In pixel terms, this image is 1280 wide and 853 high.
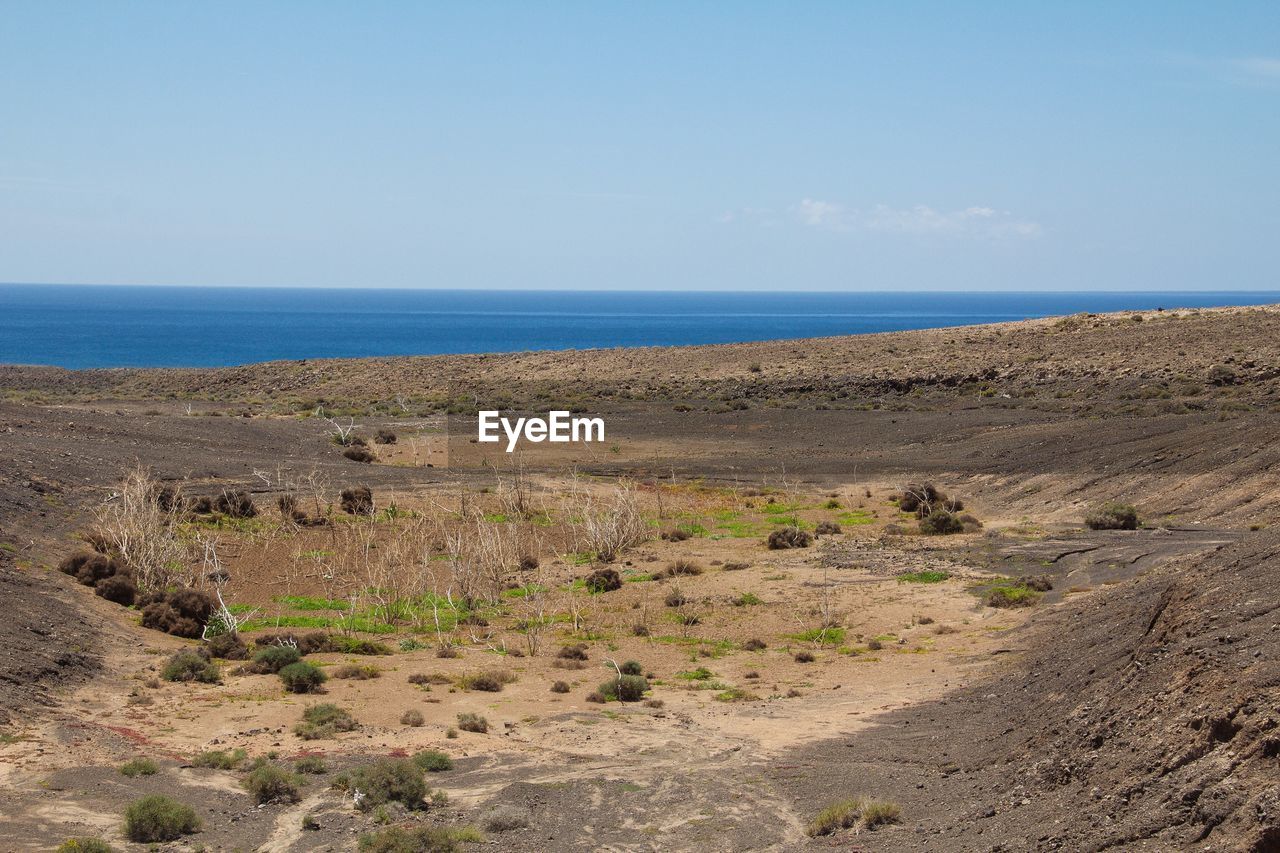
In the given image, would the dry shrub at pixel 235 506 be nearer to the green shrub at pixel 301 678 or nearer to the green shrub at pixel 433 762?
the green shrub at pixel 301 678

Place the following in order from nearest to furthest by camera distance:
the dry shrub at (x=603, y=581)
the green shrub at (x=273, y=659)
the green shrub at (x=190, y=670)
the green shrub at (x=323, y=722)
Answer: the green shrub at (x=323, y=722)
the green shrub at (x=190, y=670)
the green shrub at (x=273, y=659)
the dry shrub at (x=603, y=581)

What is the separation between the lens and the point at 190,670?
16422 mm

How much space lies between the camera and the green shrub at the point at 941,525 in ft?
85.1

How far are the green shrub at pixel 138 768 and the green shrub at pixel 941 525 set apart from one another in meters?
17.6

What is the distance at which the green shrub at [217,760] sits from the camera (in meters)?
12.6

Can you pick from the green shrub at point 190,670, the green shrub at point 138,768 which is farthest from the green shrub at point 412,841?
the green shrub at point 190,670

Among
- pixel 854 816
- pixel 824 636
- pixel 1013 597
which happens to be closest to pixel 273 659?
pixel 824 636

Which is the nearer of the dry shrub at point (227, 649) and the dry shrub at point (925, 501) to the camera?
the dry shrub at point (227, 649)

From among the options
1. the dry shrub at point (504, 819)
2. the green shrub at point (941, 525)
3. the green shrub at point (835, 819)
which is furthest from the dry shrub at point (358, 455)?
the green shrub at point (835, 819)

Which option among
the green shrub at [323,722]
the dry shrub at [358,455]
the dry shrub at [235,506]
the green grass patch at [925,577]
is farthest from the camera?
the dry shrub at [358,455]

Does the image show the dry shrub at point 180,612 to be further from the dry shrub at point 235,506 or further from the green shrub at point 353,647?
the dry shrub at point 235,506

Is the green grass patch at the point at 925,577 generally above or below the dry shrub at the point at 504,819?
below

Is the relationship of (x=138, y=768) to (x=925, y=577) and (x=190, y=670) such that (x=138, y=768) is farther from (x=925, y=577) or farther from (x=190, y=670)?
(x=925, y=577)

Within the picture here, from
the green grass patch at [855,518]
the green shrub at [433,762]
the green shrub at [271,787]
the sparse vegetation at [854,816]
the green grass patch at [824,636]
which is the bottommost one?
the green grass patch at [824,636]
